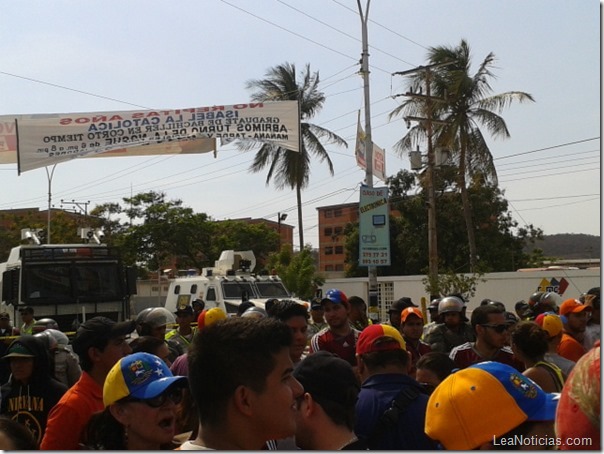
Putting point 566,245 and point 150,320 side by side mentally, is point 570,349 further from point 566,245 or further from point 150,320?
point 566,245

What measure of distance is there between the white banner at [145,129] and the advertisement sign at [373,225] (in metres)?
1.88

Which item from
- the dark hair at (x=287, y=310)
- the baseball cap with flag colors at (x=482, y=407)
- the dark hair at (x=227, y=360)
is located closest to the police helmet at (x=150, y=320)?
the dark hair at (x=287, y=310)

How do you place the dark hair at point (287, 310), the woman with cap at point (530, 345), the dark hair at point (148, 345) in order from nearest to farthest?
the woman with cap at point (530, 345) < the dark hair at point (148, 345) < the dark hair at point (287, 310)

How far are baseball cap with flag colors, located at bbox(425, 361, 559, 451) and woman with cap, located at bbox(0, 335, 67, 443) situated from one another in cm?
301

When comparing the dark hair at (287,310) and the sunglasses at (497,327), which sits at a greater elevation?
the dark hair at (287,310)

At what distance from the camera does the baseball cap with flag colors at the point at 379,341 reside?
398 cm

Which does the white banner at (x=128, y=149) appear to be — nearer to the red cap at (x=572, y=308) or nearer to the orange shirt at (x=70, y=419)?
the red cap at (x=572, y=308)

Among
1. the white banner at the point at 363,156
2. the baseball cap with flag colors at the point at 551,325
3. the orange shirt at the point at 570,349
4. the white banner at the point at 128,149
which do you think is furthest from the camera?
the white banner at the point at 363,156

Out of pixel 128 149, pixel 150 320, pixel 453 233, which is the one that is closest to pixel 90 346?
pixel 150 320

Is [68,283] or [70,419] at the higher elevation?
[68,283]

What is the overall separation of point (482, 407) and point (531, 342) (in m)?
2.68

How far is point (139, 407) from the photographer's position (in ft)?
11.1

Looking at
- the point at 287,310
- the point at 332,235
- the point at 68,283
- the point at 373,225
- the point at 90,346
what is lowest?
the point at 90,346

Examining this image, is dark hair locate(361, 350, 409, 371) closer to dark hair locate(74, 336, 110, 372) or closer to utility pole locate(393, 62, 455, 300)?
dark hair locate(74, 336, 110, 372)
